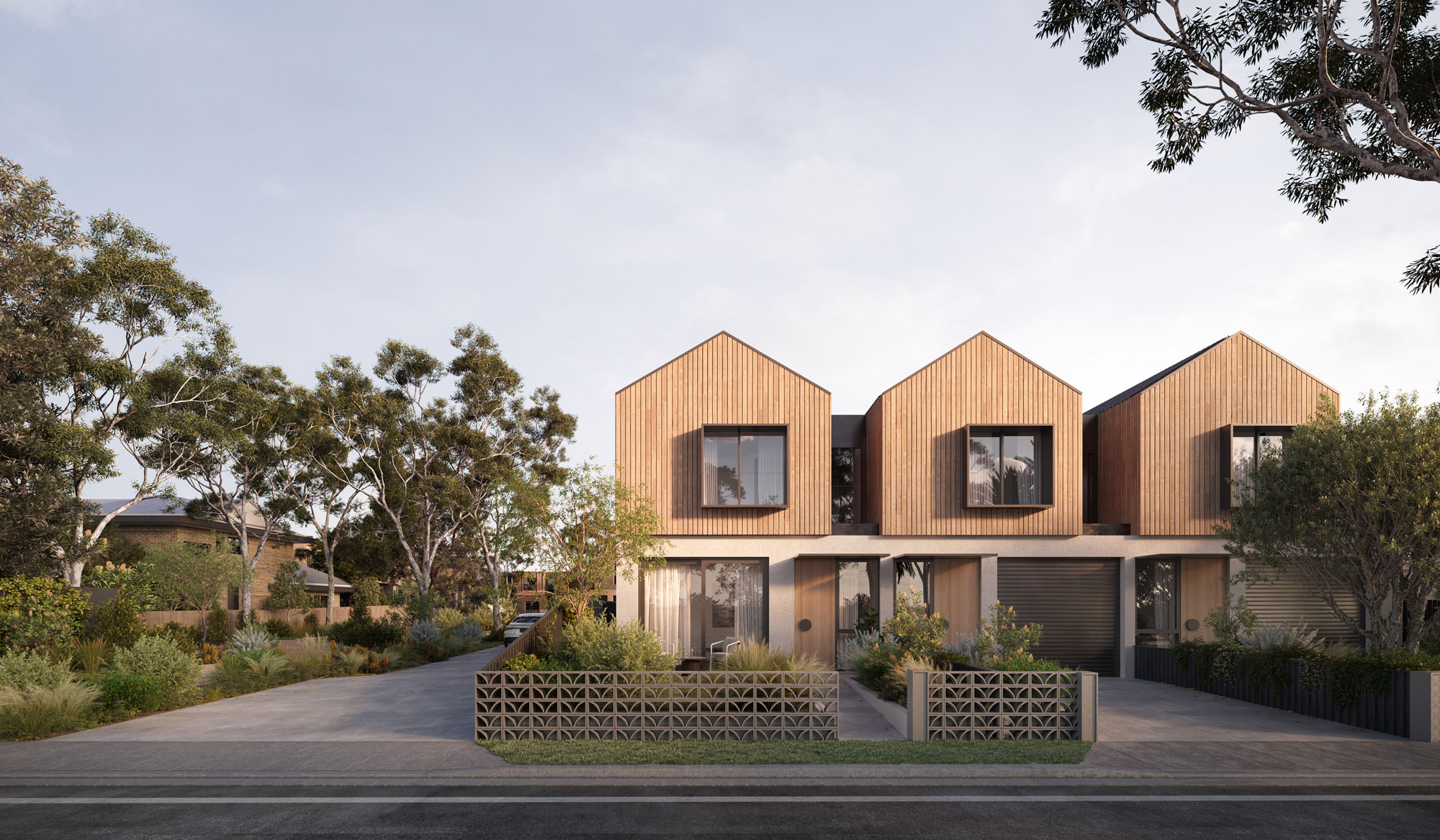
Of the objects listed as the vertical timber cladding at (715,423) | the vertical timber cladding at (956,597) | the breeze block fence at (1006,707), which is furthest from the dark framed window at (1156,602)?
the breeze block fence at (1006,707)

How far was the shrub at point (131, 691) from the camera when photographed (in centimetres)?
1262

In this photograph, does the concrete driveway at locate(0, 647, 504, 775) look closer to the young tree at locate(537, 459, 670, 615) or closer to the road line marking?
the road line marking

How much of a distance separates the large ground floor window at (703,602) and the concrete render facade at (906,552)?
26cm

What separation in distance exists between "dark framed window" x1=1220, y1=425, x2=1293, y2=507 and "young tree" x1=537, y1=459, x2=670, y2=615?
1379 centimetres

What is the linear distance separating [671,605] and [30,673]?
11.5 meters

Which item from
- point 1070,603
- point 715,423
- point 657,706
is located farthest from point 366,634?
point 1070,603

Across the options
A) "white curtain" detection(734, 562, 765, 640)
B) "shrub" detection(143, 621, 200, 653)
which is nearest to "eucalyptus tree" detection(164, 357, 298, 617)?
"shrub" detection(143, 621, 200, 653)

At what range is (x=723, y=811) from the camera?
7441mm

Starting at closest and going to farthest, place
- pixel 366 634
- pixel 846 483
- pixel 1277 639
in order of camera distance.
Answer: pixel 1277 639 < pixel 846 483 < pixel 366 634

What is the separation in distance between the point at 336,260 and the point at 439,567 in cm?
3312

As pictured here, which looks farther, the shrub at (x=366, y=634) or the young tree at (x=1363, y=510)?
the shrub at (x=366, y=634)

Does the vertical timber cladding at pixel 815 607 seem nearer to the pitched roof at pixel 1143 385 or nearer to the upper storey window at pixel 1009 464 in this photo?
the upper storey window at pixel 1009 464

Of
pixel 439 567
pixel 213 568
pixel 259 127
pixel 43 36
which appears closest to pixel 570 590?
pixel 259 127

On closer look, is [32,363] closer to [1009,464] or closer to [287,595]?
[287,595]
